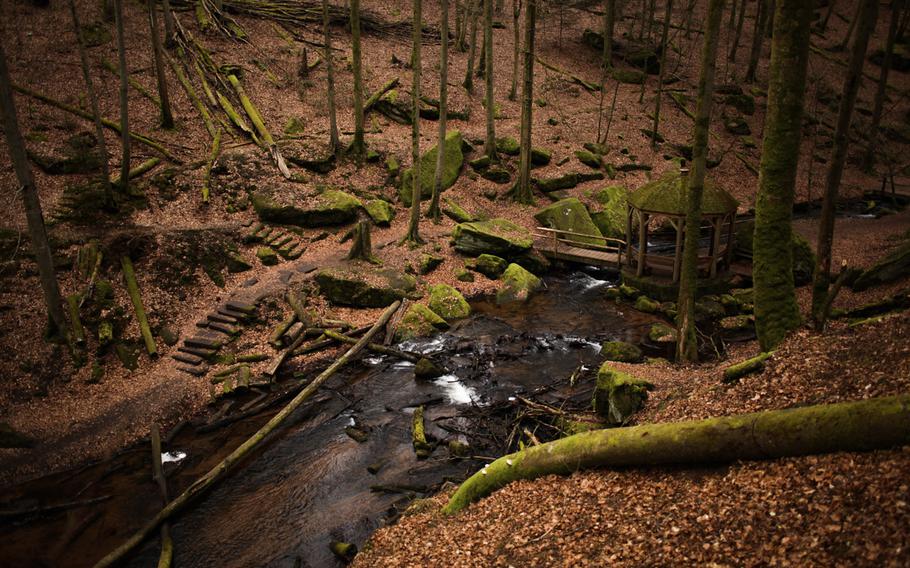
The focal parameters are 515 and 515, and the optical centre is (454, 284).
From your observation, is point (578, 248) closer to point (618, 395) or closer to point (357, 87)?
point (357, 87)

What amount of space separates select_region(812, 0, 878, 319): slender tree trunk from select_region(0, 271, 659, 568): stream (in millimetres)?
5389

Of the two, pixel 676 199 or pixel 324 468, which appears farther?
pixel 676 199

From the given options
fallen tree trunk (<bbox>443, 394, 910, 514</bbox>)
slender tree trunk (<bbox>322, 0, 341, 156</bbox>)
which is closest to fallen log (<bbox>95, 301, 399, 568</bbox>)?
fallen tree trunk (<bbox>443, 394, 910, 514</bbox>)

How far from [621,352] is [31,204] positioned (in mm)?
15459

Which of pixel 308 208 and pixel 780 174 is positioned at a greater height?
pixel 780 174

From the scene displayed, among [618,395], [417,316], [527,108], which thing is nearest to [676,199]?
[618,395]

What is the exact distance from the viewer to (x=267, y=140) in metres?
23.0

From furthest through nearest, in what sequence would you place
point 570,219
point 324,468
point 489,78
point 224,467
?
1. point 489,78
2. point 570,219
3. point 324,468
4. point 224,467

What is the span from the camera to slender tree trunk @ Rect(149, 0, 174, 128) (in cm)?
2034

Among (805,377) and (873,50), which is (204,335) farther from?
(873,50)

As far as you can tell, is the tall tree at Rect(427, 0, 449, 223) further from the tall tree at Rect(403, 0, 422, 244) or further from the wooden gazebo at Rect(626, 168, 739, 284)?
the wooden gazebo at Rect(626, 168, 739, 284)

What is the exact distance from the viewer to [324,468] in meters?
11.0

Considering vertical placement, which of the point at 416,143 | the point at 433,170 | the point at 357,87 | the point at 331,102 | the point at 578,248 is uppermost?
the point at 357,87

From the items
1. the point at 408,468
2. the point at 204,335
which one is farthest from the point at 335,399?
the point at 204,335
